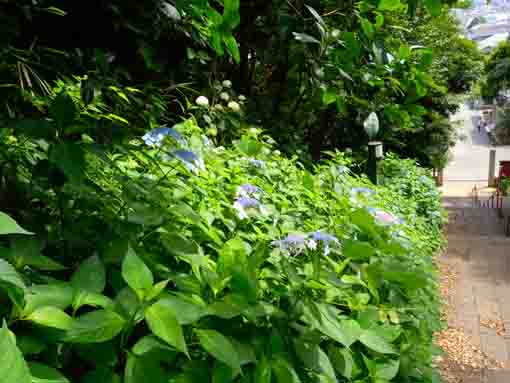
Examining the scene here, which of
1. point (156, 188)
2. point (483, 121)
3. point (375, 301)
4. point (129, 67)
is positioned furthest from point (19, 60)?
point (483, 121)

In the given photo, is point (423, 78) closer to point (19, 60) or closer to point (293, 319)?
point (293, 319)

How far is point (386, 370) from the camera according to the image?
3.68 ft

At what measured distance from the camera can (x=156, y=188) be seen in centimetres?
116

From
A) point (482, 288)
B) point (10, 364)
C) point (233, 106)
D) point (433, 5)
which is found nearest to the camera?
point (10, 364)

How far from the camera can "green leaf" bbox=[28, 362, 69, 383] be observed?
24.8 inches

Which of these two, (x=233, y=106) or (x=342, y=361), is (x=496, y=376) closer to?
(x=233, y=106)

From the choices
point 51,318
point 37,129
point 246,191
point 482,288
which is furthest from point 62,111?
point 482,288

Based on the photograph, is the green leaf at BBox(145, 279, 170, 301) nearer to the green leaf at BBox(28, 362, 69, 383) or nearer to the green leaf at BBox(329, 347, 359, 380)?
the green leaf at BBox(28, 362, 69, 383)

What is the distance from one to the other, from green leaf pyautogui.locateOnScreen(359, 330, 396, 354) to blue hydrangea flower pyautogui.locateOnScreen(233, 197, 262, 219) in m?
0.46

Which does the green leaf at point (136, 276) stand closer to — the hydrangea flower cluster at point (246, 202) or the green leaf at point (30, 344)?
the green leaf at point (30, 344)

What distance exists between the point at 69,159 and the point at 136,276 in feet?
0.70

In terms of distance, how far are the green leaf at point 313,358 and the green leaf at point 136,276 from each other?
0.31 metres

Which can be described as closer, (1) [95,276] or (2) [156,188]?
(1) [95,276]

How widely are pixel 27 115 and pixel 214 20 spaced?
853 millimetres
